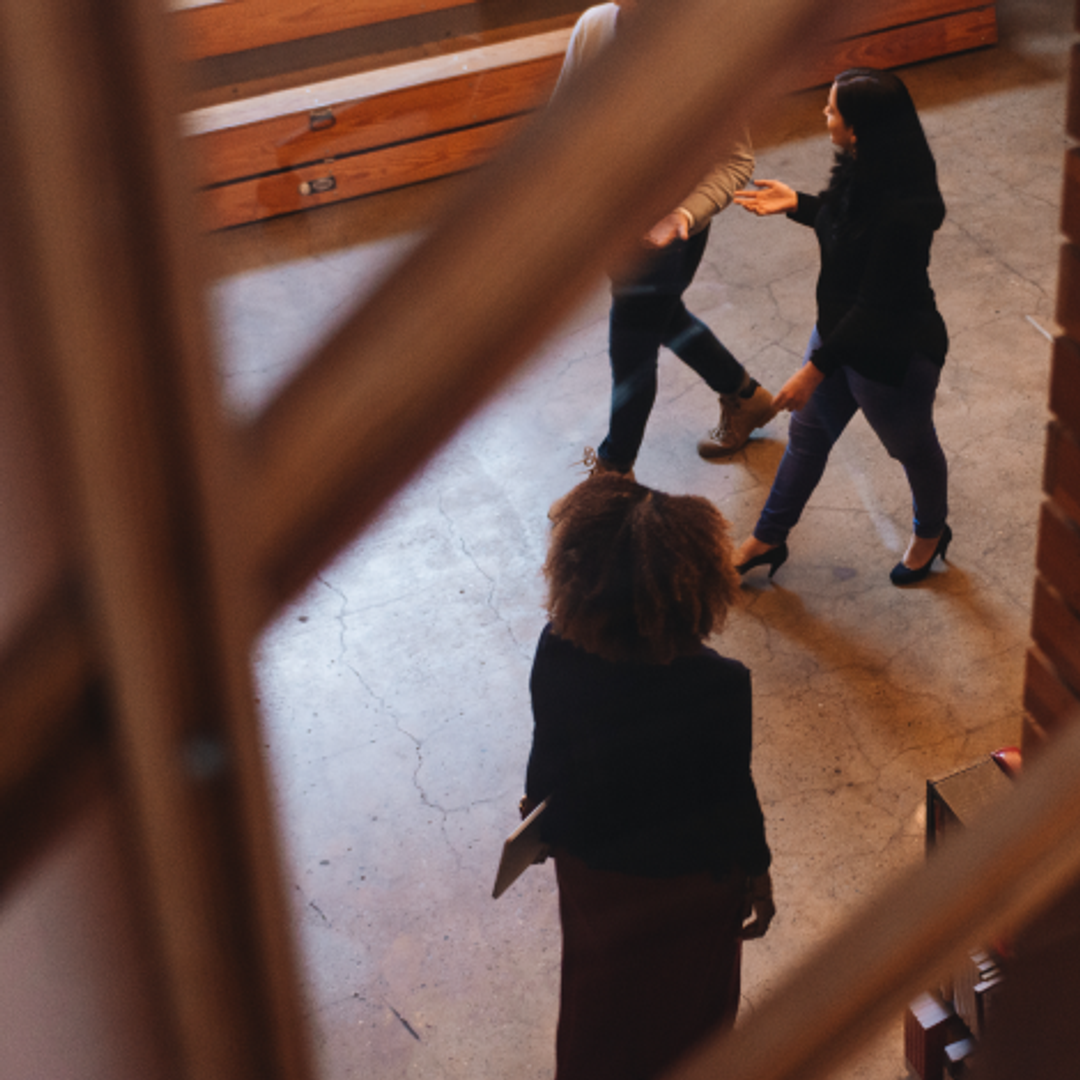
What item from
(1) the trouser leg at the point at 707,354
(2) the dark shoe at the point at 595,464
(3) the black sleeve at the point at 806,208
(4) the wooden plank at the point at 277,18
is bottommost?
(2) the dark shoe at the point at 595,464

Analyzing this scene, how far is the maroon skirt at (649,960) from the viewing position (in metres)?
1.52

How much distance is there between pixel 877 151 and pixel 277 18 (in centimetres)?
171

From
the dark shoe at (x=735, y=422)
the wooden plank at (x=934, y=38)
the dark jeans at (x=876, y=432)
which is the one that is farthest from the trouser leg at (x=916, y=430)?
the wooden plank at (x=934, y=38)

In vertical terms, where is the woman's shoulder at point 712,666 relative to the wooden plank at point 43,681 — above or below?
below

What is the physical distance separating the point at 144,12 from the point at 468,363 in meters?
0.07

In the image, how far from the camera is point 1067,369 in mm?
1217

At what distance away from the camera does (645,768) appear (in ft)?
4.76

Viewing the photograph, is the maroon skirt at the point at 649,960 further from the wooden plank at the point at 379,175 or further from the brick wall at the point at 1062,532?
the wooden plank at the point at 379,175

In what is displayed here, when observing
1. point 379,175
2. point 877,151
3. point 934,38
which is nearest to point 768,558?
point 877,151

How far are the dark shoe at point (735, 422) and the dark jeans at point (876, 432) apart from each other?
1.13 feet

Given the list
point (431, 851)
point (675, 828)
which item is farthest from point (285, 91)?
point (431, 851)

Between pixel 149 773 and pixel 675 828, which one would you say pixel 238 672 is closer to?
pixel 149 773

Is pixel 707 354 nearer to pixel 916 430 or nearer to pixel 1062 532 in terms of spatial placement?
pixel 916 430

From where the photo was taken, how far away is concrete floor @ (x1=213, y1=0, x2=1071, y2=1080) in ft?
6.61
